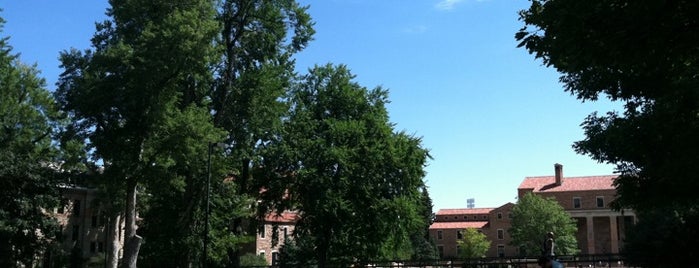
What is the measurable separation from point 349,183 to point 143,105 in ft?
46.0

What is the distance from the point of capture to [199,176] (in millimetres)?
32406

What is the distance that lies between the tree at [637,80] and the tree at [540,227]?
44730mm

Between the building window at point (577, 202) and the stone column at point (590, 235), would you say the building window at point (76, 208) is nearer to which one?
the stone column at point (590, 235)

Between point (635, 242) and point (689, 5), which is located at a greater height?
point (689, 5)

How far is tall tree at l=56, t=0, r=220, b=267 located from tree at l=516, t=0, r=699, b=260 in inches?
626

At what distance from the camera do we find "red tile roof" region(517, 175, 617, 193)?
282 feet

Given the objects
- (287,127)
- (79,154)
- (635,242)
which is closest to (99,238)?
(287,127)

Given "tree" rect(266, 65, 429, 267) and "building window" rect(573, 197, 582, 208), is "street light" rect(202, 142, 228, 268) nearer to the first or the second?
"tree" rect(266, 65, 429, 267)

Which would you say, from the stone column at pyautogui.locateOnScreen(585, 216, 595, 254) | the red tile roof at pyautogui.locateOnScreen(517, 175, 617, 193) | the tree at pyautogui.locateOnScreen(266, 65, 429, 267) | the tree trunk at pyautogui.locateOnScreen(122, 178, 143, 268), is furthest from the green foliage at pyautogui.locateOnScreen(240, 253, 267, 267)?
the red tile roof at pyautogui.locateOnScreen(517, 175, 617, 193)

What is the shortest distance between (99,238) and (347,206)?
1354 inches

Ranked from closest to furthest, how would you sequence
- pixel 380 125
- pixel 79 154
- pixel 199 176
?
1. pixel 79 154
2. pixel 199 176
3. pixel 380 125

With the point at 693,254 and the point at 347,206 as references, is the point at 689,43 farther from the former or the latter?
the point at 347,206

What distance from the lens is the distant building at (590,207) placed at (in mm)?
81500

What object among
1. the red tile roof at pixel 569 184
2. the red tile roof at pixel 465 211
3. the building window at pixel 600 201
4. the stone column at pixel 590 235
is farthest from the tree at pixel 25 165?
the red tile roof at pixel 465 211
